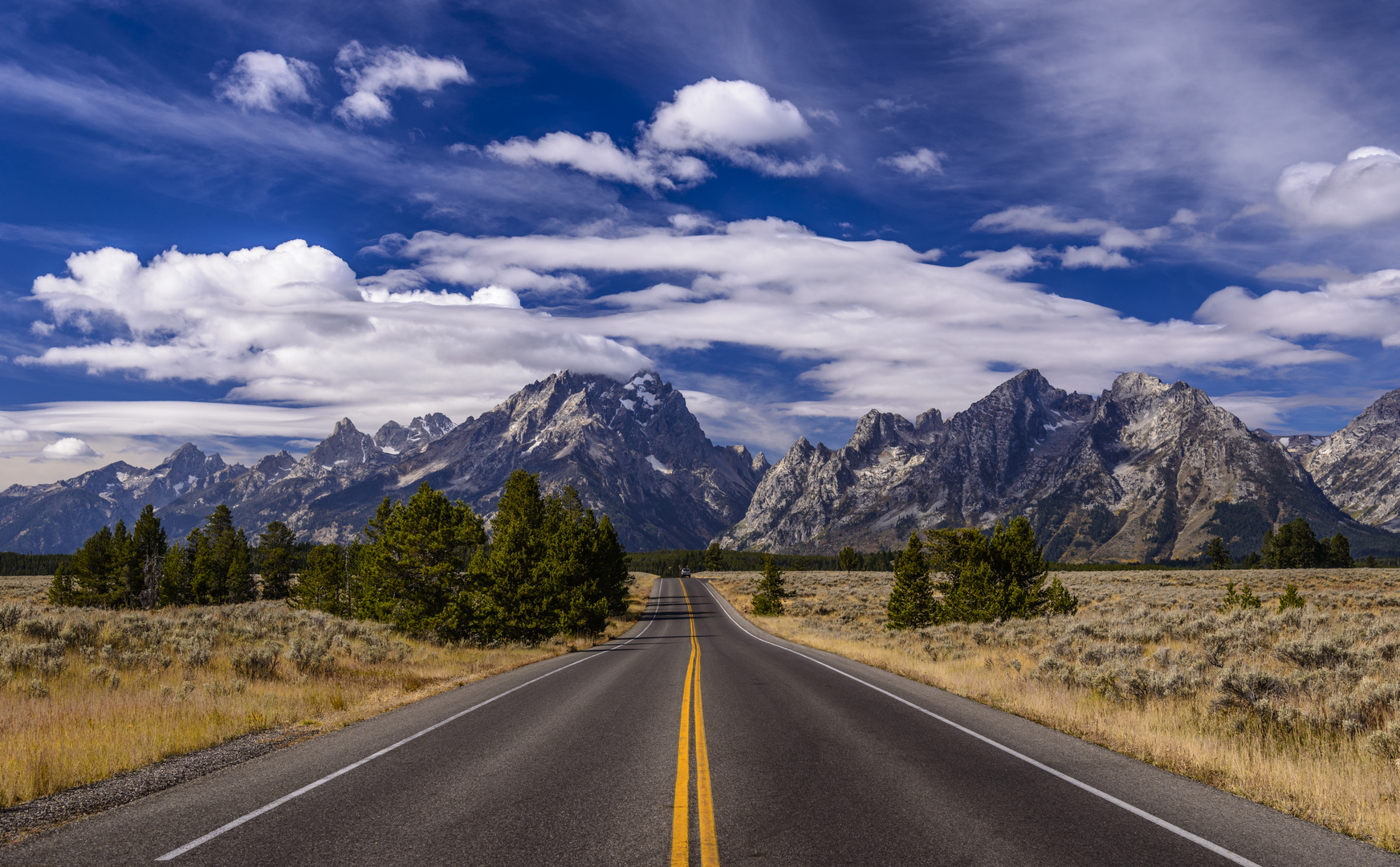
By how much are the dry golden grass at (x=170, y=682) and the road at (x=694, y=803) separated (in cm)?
189

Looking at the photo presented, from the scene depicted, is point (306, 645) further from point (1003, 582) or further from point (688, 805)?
point (1003, 582)

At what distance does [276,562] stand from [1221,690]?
9246 cm

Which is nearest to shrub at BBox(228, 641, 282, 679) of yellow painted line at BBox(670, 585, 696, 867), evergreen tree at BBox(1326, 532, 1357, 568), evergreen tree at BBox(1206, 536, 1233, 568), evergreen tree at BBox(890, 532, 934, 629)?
yellow painted line at BBox(670, 585, 696, 867)

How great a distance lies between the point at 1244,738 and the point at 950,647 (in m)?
17.0

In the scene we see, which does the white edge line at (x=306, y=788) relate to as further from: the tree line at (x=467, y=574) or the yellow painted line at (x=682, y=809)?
the tree line at (x=467, y=574)

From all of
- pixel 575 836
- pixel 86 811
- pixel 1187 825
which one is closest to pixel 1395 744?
pixel 1187 825

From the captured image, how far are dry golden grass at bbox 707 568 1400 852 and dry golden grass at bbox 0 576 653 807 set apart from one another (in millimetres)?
13804

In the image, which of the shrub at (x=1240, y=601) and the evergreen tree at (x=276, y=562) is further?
the evergreen tree at (x=276, y=562)

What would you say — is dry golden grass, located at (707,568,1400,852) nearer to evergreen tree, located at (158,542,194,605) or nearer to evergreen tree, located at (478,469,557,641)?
evergreen tree, located at (478,469,557,641)

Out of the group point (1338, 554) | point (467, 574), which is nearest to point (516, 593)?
point (467, 574)

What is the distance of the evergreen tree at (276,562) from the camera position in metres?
83.2

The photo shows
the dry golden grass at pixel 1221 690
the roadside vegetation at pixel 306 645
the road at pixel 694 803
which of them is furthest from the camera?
the roadside vegetation at pixel 306 645

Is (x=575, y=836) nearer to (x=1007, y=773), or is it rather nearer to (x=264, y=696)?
(x=1007, y=773)

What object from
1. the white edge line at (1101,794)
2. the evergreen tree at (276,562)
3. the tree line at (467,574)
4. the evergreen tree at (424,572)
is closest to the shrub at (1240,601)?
the white edge line at (1101,794)
